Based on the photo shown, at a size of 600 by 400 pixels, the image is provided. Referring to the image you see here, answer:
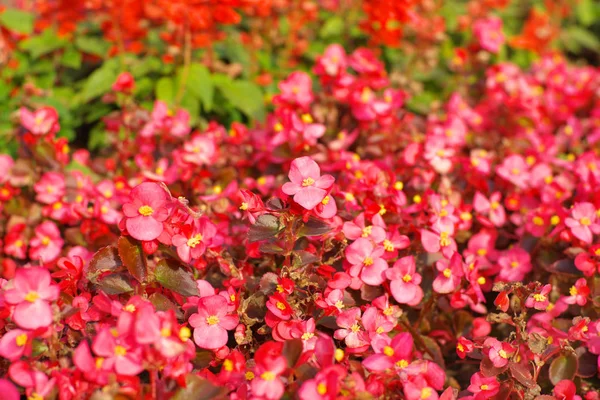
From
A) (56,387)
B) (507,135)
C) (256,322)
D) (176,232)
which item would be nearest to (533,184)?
(507,135)

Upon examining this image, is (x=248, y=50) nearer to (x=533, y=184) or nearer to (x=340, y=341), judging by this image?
(x=533, y=184)

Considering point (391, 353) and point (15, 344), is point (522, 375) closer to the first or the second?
point (391, 353)

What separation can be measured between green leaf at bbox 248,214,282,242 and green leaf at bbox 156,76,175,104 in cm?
109

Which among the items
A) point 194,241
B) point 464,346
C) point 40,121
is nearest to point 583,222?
point 464,346

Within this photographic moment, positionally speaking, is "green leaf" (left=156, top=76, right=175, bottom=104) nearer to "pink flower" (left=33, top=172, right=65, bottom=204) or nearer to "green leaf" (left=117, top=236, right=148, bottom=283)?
"pink flower" (left=33, top=172, right=65, bottom=204)

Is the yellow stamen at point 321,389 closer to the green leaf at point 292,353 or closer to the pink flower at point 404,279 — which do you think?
the green leaf at point 292,353

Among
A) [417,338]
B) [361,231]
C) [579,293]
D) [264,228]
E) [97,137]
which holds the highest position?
[264,228]

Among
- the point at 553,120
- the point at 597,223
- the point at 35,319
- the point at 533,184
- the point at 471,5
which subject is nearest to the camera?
the point at 35,319

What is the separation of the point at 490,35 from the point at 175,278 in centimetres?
191

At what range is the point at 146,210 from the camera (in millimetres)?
1259

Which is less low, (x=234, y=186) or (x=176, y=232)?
(x=176, y=232)

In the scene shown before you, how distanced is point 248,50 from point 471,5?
115cm

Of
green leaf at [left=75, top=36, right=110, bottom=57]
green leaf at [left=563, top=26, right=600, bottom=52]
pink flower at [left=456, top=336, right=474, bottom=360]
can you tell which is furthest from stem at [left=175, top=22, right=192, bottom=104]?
green leaf at [left=563, top=26, right=600, bottom=52]

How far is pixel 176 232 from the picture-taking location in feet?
4.40
